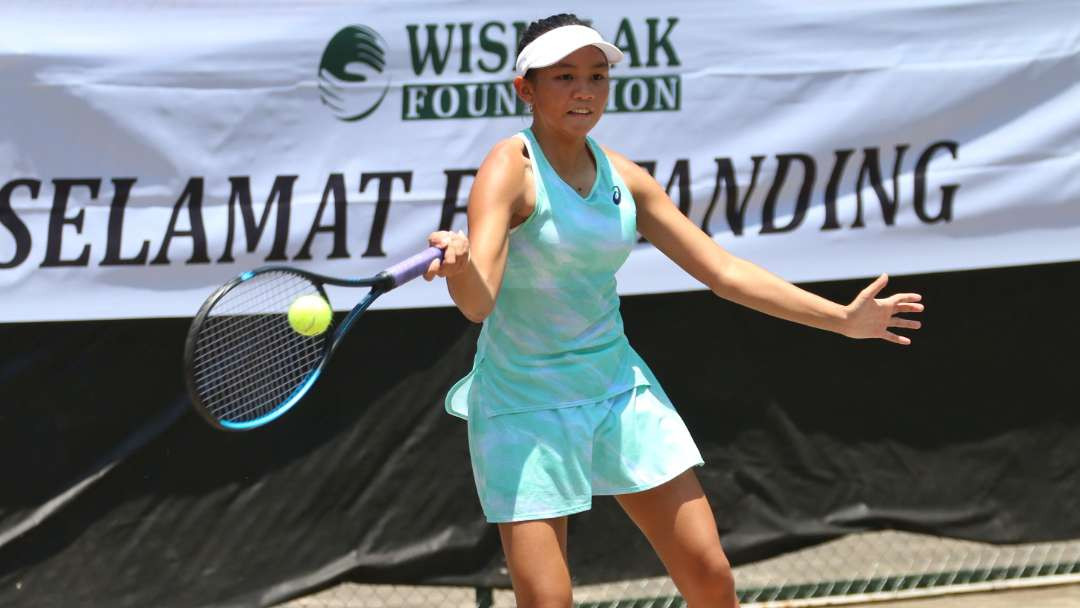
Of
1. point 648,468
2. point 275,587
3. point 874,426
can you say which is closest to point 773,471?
point 874,426

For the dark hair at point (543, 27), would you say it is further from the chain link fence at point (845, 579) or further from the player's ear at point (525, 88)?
the chain link fence at point (845, 579)

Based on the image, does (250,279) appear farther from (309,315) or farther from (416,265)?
(416,265)

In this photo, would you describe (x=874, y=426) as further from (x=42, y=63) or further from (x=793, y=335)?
(x=42, y=63)

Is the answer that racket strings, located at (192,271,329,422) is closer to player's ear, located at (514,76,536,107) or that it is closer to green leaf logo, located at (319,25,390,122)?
player's ear, located at (514,76,536,107)

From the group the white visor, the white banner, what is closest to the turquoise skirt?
the white visor

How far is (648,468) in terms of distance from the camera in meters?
2.89

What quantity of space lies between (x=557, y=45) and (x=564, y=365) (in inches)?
24.7

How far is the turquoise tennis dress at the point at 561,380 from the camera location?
281cm

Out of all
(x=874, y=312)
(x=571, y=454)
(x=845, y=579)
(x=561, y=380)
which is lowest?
(x=845, y=579)

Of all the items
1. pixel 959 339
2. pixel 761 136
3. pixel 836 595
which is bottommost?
pixel 836 595

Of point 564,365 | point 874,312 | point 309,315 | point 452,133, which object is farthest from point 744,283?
point 452,133

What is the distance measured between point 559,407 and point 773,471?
214 cm

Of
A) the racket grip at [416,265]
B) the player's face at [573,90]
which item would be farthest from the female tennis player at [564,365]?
the racket grip at [416,265]

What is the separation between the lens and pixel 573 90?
2830 mm
